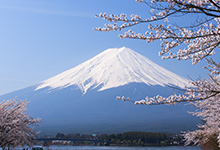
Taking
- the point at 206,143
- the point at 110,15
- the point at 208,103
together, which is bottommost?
the point at 206,143

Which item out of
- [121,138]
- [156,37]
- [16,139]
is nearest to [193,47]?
[156,37]

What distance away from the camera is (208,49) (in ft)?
24.6

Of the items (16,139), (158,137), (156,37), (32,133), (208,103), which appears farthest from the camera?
(158,137)

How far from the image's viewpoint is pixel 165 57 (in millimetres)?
7520

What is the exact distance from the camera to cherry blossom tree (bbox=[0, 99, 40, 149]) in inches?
627

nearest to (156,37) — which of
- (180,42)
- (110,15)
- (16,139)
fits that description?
(180,42)

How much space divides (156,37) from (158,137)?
9709 centimetres

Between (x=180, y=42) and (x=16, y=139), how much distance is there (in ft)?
37.9

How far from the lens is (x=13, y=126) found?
53.5 feet

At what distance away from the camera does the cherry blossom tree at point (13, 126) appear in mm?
15930

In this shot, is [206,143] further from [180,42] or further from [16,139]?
[180,42]

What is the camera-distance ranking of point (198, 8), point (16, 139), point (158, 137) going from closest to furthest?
1. point (198, 8)
2. point (16, 139)
3. point (158, 137)

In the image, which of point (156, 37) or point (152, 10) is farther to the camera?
point (156, 37)

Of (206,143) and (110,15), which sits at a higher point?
(110,15)
